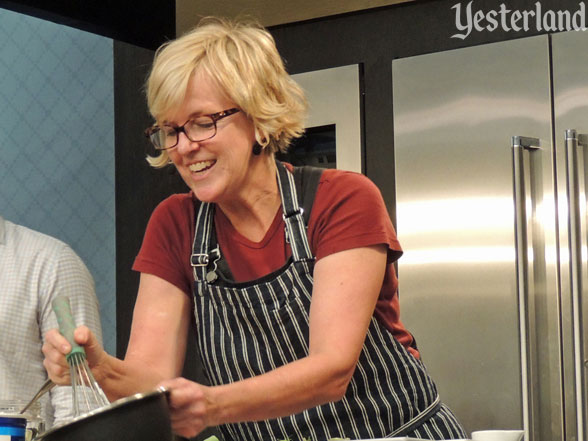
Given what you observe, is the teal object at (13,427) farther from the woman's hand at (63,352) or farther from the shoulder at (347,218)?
the shoulder at (347,218)

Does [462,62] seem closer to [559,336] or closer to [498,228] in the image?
[498,228]

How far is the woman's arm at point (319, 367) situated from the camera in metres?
1.12

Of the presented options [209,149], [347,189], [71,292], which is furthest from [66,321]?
[71,292]

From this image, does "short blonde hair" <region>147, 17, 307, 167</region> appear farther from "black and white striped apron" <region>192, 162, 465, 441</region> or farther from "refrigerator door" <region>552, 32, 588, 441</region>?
"refrigerator door" <region>552, 32, 588, 441</region>

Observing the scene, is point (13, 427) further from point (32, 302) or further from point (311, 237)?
point (32, 302)

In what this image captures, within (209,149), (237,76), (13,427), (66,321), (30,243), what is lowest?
(13,427)

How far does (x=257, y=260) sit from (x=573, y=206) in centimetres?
130

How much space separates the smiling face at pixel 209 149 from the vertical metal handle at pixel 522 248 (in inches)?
51.4

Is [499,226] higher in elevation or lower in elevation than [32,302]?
higher

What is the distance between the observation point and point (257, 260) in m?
1.63

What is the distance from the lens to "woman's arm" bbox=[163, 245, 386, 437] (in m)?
1.12

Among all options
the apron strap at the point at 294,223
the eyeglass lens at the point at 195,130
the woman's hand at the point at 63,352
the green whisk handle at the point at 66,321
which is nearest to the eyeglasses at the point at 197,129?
the eyeglass lens at the point at 195,130

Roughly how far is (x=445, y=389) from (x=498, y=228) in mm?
487

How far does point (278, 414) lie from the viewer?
1.31m
